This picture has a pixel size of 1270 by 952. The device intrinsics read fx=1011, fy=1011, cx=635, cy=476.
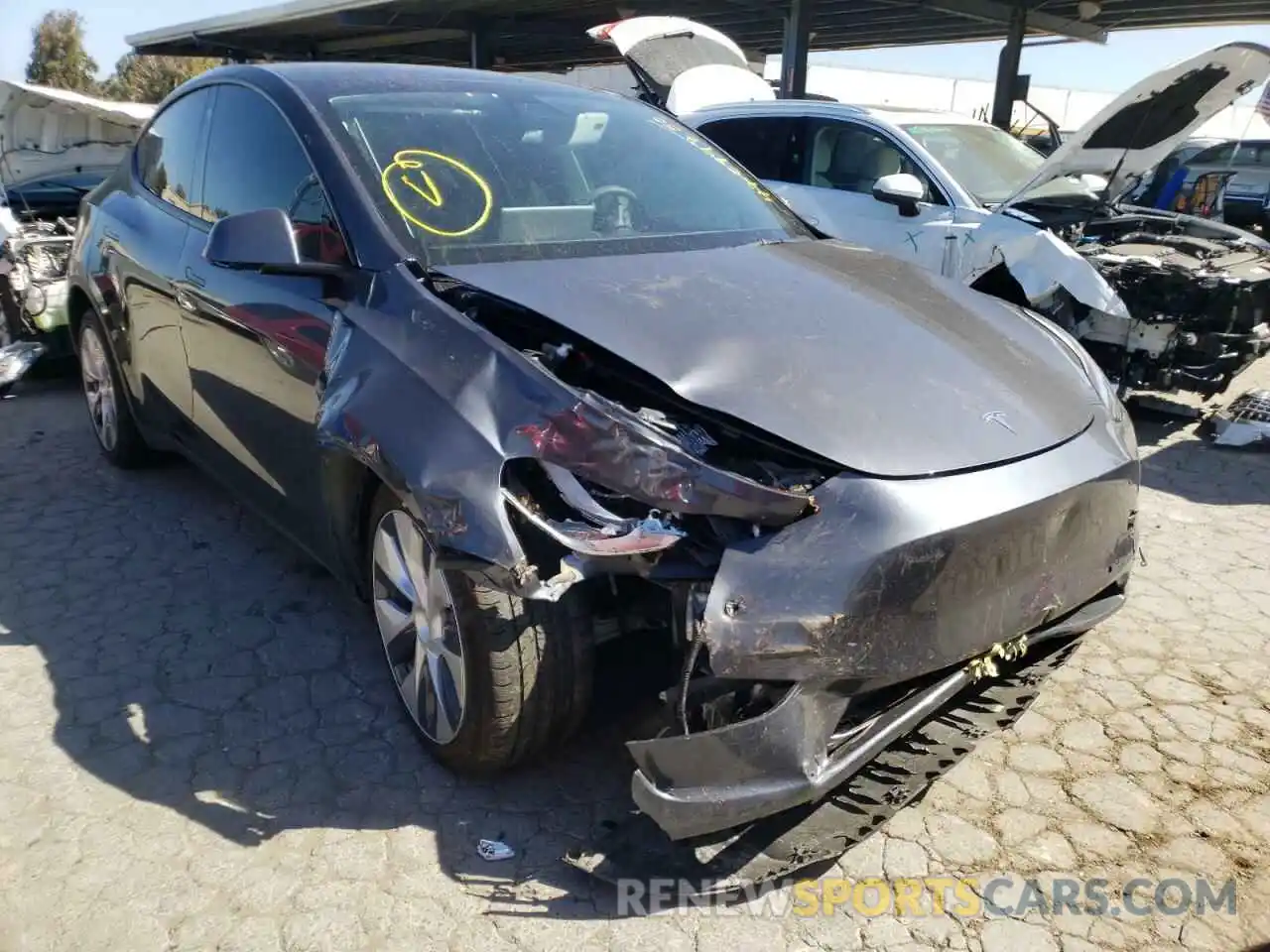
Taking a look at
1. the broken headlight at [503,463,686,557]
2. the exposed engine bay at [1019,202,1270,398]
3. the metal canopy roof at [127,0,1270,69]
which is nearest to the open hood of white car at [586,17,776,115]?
the exposed engine bay at [1019,202,1270,398]

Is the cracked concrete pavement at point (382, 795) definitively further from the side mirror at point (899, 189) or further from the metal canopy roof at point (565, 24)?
the metal canopy roof at point (565, 24)

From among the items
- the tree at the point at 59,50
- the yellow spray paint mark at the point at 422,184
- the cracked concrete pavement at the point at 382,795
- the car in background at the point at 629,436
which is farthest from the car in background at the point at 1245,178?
the tree at the point at 59,50

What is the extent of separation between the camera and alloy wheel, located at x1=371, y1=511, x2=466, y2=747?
100 inches

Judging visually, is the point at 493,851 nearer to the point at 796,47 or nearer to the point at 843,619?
the point at 843,619

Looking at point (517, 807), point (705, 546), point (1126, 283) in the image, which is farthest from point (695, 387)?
point (1126, 283)

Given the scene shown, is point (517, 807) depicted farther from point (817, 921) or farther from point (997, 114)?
point (997, 114)

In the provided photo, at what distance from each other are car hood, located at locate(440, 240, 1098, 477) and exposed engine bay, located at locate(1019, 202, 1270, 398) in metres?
3.37

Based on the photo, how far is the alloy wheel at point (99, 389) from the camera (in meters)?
4.81

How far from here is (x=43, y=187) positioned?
8.20 metres

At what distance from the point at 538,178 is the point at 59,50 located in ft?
150

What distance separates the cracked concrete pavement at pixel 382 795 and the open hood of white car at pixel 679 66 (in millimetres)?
5352

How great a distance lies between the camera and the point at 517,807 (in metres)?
2.64

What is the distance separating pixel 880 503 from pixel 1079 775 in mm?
1291

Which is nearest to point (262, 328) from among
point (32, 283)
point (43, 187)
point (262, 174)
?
point (262, 174)
